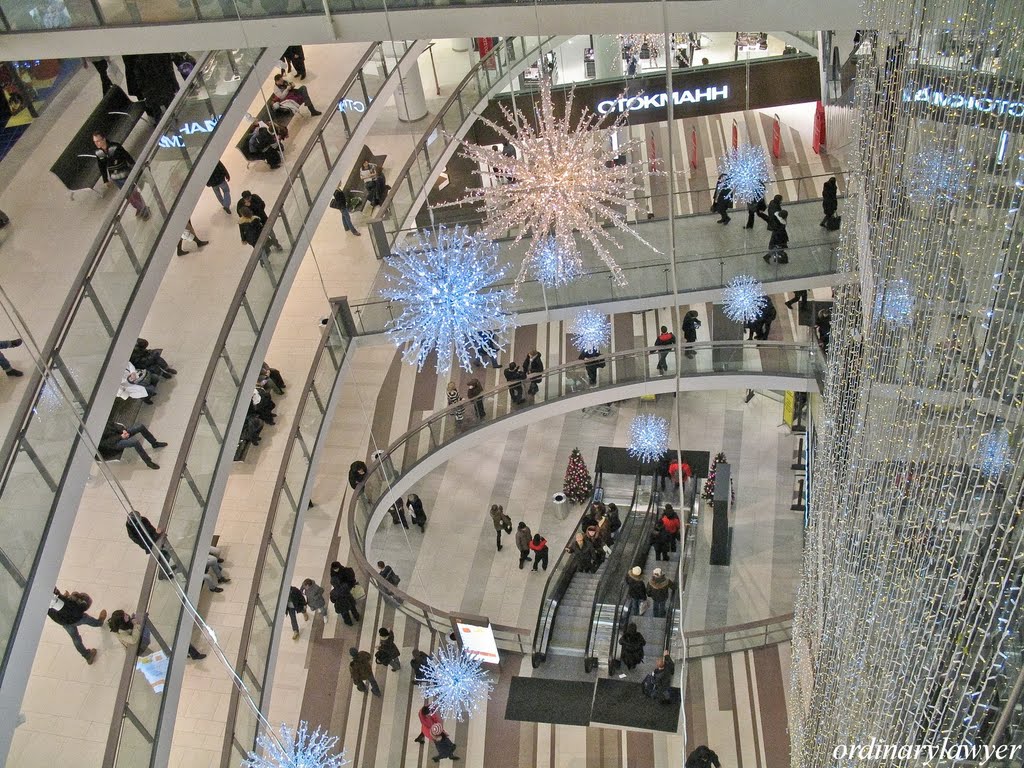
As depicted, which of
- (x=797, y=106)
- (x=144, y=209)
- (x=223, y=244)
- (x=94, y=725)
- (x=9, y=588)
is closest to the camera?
(x=9, y=588)

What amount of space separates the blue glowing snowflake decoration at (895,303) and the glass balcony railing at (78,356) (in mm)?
5703

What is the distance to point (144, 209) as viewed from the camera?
910cm

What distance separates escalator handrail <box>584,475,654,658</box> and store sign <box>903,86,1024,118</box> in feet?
33.9

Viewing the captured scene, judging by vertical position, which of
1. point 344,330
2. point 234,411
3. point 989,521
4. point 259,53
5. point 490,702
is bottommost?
point 989,521

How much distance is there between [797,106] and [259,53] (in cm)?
1262

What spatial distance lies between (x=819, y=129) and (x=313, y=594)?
1288cm

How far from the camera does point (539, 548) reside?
14.7m

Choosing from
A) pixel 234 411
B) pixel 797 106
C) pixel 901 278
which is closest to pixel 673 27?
pixel 901 278

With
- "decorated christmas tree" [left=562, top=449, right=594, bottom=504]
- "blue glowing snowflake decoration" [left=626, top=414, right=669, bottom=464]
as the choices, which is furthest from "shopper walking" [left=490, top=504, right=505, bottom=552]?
"blue glowing snowflake decoration" [left=626, top=414, right=669, bottom=464]

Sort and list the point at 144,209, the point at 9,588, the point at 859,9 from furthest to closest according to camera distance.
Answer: the point at 144,209, the point at 859,9, the point at 9,588

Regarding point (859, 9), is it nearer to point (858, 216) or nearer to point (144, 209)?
point (858, 216)

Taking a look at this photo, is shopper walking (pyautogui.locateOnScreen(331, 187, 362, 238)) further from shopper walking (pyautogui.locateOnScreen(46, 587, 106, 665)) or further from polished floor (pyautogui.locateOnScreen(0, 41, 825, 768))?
shopper walking (pyautogui.locateOnScreen(46, 587, 106, 665))

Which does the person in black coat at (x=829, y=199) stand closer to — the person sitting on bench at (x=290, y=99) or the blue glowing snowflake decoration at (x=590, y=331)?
the blue glowing snowflake decoration at (x=590, y=331)

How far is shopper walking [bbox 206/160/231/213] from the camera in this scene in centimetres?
1271
